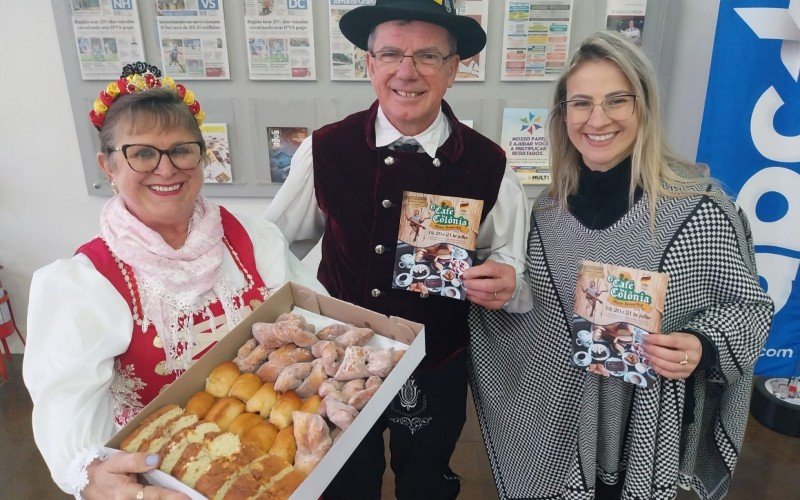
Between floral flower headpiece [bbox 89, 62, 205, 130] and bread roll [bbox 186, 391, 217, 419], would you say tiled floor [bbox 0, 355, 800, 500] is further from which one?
floral flower headpiece [bbox 89, 62, 205, 130]

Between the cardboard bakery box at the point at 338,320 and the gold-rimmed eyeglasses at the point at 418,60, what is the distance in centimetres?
69

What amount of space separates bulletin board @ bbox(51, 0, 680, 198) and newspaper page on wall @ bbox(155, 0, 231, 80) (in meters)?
0.04

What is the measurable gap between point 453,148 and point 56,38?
2.37 m

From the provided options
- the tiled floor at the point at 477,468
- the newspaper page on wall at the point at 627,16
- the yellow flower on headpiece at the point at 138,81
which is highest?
the newspaper page on wall at the point at 627,16

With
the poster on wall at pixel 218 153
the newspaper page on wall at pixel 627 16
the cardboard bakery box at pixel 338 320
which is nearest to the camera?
the cardboard bakery box at pixel 338 320

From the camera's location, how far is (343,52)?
8.45 feet

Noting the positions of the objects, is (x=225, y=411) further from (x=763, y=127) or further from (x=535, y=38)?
(x=763, y=127)

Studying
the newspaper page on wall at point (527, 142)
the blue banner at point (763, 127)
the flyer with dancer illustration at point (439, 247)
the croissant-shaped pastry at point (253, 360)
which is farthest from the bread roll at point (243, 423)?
the blue banner at point (763, 127)

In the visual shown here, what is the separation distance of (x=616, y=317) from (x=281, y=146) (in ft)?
6.78

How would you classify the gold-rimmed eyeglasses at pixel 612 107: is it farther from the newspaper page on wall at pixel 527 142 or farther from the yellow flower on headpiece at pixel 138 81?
the newspaper page on wall at pixel 527 142

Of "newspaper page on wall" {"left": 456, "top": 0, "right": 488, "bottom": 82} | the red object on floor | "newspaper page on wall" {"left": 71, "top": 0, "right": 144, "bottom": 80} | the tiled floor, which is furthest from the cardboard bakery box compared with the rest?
the red object on floor

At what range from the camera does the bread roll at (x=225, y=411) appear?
3.43ft

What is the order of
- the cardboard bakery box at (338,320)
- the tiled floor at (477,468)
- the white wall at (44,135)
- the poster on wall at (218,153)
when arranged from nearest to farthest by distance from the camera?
the cardboard bakery box at (338,320) < the tiled floor at (477,468) < the white wall at (44,135) < the poster on wall at (218,153)

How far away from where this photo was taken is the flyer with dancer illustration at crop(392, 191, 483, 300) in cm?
143
